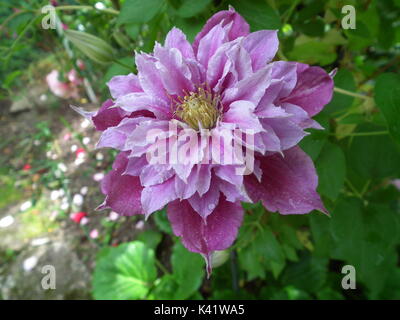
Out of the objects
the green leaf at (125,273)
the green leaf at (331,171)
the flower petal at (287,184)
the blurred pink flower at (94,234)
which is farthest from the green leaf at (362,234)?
the blurred pink flower at (94,234)

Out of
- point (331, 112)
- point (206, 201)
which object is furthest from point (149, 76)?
point (331, 112)

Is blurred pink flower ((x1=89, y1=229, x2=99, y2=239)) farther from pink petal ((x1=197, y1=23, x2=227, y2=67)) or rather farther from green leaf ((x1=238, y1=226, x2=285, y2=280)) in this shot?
pink petal ((x1=197, y1=23, x2=227, y2=67))

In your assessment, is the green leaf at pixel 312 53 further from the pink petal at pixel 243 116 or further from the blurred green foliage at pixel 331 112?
the pink petal at pixel 243 116

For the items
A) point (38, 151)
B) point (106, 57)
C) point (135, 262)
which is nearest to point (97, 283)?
point (135, 262)

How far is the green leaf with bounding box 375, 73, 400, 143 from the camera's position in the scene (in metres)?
0.30

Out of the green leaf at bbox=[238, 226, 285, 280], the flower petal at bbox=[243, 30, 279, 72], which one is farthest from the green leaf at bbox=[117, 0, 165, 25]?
the green leaf at bbox=[238, 226, 285, 280]

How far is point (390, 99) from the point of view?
1.04ft

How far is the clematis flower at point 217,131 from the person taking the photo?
259mm

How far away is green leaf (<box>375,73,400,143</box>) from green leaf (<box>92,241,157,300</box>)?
0.80m

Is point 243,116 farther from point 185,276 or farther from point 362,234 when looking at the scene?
point 185,276

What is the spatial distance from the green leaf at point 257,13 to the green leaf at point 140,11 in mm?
84
